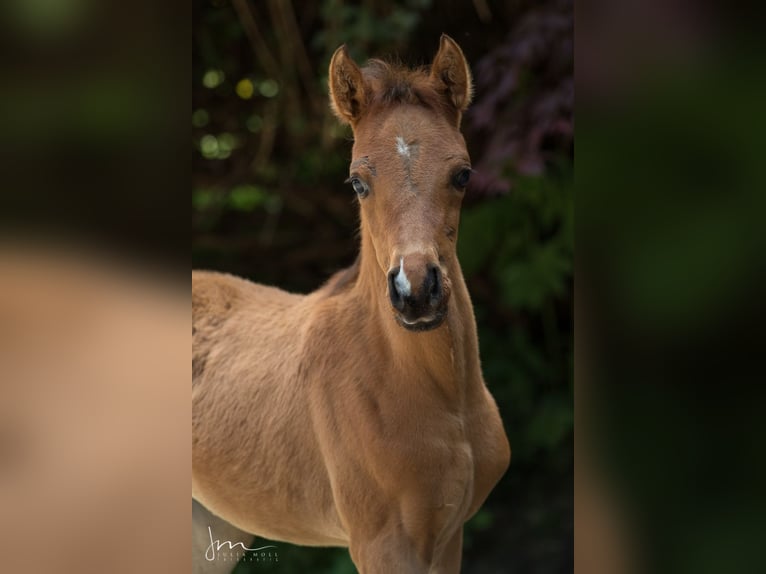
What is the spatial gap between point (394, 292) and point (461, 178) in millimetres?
360

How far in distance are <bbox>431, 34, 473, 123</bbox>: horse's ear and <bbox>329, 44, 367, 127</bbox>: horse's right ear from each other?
6.7 inches

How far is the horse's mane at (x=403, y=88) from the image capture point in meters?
1.88

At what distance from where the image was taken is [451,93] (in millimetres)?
1924

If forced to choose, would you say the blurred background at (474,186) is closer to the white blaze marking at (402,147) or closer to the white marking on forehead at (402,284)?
the white blaze marking at (402,147)

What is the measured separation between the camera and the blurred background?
2.75 meters

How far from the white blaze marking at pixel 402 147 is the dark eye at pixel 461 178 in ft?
0.37

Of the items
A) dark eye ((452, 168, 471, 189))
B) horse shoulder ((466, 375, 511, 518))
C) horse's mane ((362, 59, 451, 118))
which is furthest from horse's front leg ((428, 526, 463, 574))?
horse's mane ((362, 59, 451, 118))

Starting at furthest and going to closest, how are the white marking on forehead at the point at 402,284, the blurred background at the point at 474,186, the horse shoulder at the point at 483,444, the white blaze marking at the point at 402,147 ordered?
the blurred background at the point at 474,186 → the horse shoulder at the point at 483,444 → the white blaze marking at the point at 402,147 → the white marking on forehead at the point at 402,284

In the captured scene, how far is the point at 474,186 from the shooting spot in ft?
9.63

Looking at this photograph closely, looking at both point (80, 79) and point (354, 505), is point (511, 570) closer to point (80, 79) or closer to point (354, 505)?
point (354, 505)

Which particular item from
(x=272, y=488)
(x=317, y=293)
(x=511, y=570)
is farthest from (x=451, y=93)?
(x=511, y=570)

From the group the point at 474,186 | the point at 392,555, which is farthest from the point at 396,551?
the point at 474,186

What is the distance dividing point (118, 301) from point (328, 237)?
2580mm

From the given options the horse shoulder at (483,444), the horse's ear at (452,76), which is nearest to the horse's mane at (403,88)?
the horse's ear at (452,76)
